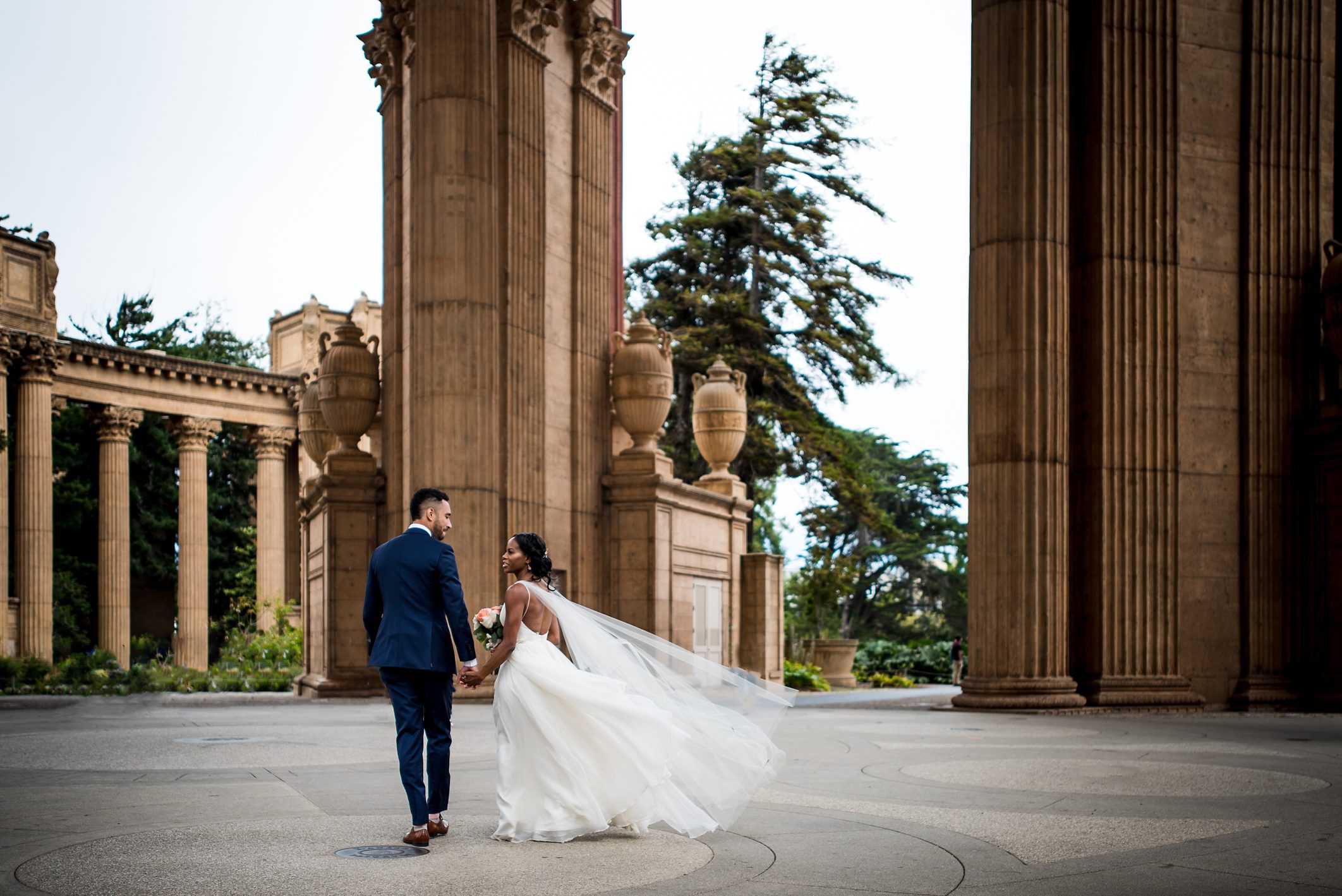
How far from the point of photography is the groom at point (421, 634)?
727 centimetres

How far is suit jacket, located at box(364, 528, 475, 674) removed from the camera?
729 centimetres

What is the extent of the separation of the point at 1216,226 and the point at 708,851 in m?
16.4

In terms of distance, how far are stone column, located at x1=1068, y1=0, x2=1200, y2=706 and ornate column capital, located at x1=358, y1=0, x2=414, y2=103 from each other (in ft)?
36.1

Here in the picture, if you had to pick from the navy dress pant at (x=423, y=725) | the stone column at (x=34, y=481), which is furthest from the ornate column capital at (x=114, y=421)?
the navy dress pant at (x=423, y=725)

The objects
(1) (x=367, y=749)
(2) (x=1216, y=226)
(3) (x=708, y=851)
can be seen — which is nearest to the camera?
(3) (x=708, y=851)

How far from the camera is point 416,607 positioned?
24.4 ft

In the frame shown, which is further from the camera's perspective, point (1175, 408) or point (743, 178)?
point (743, 178)

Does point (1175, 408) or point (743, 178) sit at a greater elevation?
point (743, 178)

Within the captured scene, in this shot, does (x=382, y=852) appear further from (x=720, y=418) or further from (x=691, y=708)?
(x=720, y=418)

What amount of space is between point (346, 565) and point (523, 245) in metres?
5.99

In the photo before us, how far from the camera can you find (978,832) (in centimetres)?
746

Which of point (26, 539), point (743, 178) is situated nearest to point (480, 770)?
point (26, 539)

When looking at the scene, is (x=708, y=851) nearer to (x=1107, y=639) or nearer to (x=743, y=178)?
(x=1107, y=639)

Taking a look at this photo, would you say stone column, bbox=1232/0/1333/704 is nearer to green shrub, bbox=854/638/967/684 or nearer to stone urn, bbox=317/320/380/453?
stone urn, bbox=317/320/380/453
